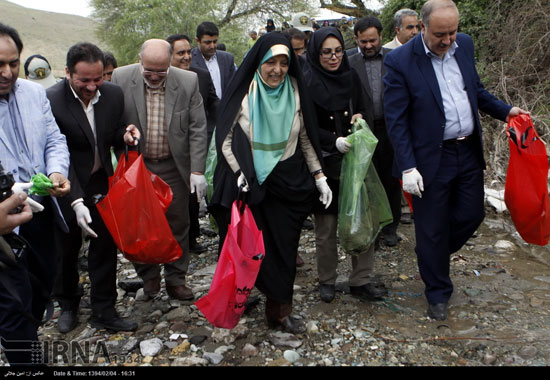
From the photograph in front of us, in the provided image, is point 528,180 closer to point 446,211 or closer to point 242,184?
point 446,211

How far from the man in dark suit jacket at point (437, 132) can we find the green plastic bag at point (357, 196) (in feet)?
0.64

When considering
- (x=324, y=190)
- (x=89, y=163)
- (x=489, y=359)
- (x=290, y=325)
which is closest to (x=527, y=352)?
(x=489, y=359)

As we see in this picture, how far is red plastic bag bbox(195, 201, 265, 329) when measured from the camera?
106 inches

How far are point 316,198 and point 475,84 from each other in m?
1.32

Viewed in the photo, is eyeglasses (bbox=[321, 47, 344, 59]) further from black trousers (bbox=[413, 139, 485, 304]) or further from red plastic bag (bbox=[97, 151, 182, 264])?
red plastic bag (bbox=[97, 151, 182, 264])

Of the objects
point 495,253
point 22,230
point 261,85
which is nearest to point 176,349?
point 22,230

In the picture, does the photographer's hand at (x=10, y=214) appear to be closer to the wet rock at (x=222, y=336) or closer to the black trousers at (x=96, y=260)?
the black trousers at (x=96, y=260)

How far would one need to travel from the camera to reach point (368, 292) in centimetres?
366

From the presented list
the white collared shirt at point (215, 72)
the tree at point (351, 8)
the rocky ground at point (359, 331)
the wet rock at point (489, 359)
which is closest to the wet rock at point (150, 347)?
the rocky ground at point (359, 331)

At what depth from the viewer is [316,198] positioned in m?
3.48

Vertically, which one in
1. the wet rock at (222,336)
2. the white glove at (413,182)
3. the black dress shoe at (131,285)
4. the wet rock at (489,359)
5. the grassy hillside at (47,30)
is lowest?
the black dress shoe at (131,285)

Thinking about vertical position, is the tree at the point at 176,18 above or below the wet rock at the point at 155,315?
above

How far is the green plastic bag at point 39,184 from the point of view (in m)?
2.25

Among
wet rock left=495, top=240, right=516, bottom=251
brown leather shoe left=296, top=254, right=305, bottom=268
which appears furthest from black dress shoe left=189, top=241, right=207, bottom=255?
wet rock left=495, top=240, right=516, bottom=251
